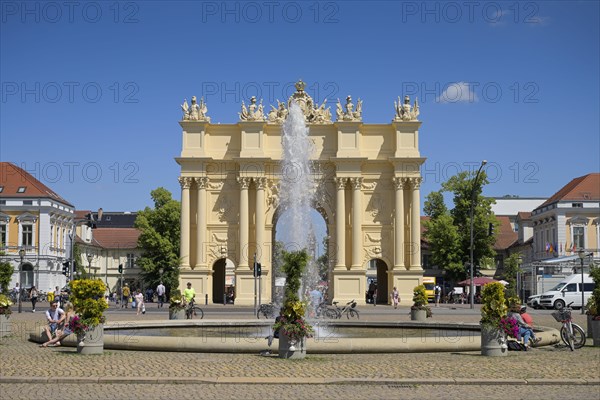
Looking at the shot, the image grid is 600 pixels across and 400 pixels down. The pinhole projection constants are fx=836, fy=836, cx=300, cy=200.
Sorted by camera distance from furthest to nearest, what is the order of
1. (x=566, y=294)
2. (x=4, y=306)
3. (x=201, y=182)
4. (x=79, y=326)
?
(x=201, y=182) < (x=566, y=294) < (x=4, y=306) < (x=79, y=326)

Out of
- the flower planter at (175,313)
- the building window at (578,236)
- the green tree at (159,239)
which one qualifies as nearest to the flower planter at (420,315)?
the flower planter at (175,313)

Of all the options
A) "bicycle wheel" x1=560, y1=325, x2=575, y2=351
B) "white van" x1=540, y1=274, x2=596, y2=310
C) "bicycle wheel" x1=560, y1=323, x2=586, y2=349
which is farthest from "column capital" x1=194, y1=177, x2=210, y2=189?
"bicycle wheel" x1=560, y1=325, x2=575, y2=351

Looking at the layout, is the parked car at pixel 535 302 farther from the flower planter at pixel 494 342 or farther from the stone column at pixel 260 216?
the flower planter at pixel 494 342

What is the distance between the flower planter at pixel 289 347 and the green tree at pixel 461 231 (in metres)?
65.3

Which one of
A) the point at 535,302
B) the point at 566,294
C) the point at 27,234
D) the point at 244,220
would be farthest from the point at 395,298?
the point at 27,234

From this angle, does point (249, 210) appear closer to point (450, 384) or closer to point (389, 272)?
point (389, 272)

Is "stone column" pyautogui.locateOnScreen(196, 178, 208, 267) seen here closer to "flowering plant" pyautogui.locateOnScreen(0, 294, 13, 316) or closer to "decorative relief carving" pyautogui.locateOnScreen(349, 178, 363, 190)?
"decorative relief carving" pyautogui.locateOnScreen(349, 178, 363, 190)

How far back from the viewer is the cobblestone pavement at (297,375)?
14.0 meters

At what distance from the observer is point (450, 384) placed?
15031 mm

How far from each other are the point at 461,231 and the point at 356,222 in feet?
81.1

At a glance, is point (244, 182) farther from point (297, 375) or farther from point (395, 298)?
point (297, 375)

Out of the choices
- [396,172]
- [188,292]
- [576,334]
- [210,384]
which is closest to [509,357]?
[576,334]

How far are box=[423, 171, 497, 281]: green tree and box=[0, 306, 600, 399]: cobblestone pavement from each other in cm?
6338

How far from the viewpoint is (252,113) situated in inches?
2478
